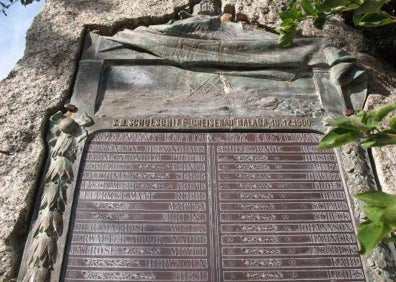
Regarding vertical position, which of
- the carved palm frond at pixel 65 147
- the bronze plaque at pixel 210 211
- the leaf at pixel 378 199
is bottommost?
the leaf at pixel 378 199

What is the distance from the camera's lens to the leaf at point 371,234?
130 centimetres

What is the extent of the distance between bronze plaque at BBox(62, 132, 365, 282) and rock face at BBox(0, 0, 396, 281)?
1.21 ft

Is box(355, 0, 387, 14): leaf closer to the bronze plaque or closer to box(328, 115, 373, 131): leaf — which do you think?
box(328, 115, 373, 131): leaf

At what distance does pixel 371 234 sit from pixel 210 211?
6.52 feet

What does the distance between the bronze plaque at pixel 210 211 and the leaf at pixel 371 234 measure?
1.73 m

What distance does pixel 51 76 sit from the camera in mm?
4008

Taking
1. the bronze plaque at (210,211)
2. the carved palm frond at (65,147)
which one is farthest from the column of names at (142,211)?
the carved palm frond at (65,147)

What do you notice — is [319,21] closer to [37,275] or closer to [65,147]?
[65,147]

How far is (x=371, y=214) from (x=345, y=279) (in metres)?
1.82

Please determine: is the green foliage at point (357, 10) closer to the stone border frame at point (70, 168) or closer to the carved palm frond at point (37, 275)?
the stone border frame at point (70, 168)

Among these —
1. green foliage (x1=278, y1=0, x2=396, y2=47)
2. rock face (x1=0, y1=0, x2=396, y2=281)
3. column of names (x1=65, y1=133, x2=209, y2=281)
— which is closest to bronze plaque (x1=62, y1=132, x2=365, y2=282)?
column of names (x1=65, y1=133, x2=209, y2=281)

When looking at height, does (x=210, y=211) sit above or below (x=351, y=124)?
above

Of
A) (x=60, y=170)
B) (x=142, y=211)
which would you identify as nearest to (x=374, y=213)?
(x=142, y=211)

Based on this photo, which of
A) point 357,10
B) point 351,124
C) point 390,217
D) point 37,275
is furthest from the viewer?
point 37,275
